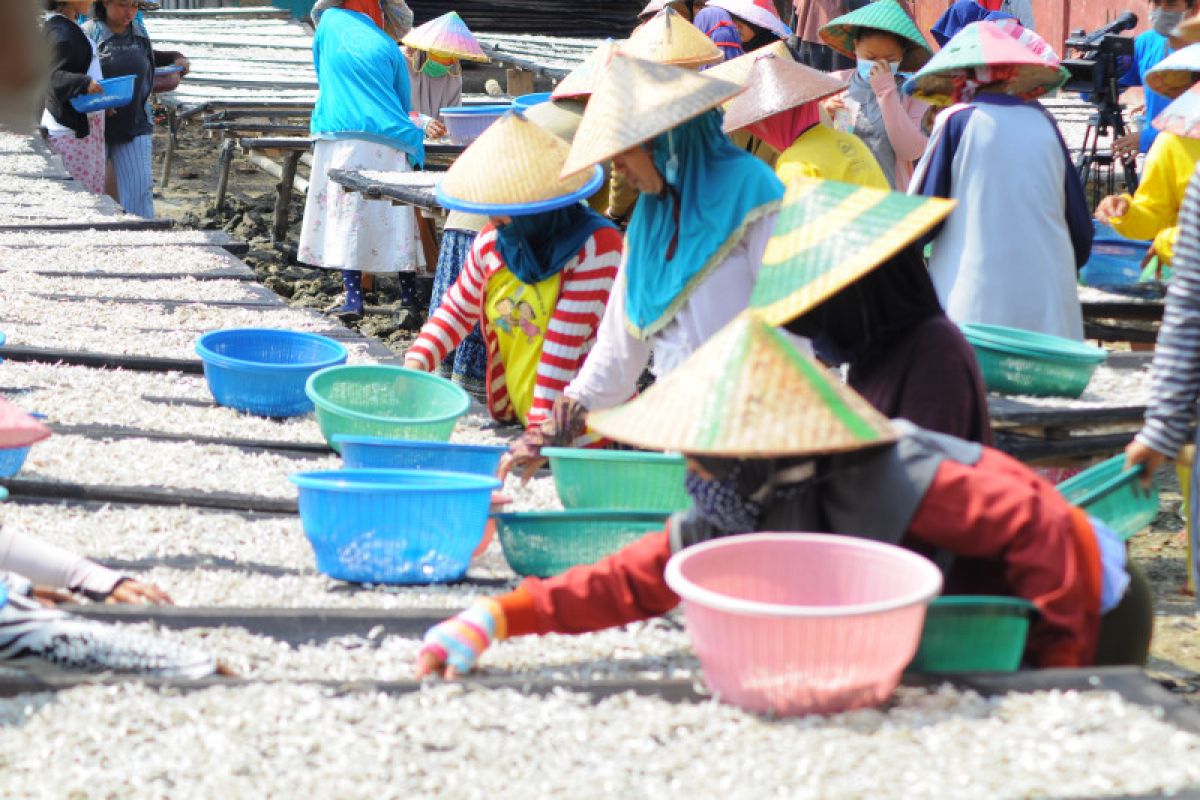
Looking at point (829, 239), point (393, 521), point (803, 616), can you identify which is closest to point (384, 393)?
point (393, 521)

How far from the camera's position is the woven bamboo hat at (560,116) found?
5.66 m

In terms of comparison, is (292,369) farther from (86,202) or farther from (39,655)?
(86,202)

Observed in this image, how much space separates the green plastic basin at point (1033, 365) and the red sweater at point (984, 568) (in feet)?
4.54

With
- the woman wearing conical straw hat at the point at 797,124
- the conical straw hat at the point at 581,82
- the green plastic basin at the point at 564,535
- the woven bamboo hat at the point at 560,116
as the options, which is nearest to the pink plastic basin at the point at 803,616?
the green plastic basin at the point at 564,535

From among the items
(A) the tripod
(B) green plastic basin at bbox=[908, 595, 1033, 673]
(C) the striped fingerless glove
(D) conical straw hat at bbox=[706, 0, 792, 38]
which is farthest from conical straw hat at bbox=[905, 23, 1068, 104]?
(A) the tripod

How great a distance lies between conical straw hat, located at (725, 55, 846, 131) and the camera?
16.0 ft

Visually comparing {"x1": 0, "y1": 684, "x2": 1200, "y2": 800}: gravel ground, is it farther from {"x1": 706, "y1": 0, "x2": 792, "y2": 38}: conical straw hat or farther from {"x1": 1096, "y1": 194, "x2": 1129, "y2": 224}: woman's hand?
{"x1": 706, "y1": 0, "x2": 792, "y2": 38}: conical straw hat

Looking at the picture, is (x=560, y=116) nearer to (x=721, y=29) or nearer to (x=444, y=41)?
(x=721, y=29)

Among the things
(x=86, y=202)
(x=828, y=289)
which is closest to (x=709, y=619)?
(x=828, y=289)

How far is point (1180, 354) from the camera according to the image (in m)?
2.87

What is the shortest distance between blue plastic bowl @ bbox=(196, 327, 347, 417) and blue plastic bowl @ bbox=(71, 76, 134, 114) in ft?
15.9

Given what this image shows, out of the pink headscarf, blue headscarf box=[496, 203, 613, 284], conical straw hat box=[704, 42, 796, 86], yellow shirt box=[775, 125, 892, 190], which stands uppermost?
conical straw hat box=[704, 42, 796, 86]

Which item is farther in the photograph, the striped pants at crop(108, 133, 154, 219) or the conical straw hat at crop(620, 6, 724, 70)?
the striped pants at crop(108, 133, 154, 219)

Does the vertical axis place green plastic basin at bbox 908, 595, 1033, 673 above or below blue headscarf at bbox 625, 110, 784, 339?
below
